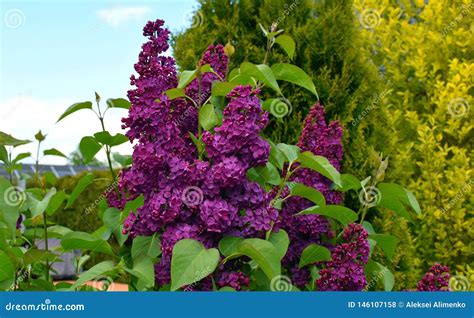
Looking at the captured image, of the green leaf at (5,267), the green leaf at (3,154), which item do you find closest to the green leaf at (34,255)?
the green leaf at (5,267)

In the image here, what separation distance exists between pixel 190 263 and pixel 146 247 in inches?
13.2

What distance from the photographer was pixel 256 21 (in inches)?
177

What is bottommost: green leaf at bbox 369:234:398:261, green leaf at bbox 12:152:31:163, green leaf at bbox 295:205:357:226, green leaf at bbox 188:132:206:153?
green leaf at bbox 369:234:398:261

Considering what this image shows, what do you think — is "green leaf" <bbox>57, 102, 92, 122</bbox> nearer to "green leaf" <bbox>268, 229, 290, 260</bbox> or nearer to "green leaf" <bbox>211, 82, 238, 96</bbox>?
"green leaf" <bbox>211, 82, 238, 96</bbox>

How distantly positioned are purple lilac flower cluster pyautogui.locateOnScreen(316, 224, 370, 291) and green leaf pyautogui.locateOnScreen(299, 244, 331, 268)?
0.09 m

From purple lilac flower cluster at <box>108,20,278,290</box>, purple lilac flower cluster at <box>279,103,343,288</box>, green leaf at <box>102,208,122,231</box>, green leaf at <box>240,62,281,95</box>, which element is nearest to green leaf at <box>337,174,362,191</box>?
purple lilac flower cluster at <box>279,103,343,288</box>

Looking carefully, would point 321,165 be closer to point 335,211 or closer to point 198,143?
point 335,211

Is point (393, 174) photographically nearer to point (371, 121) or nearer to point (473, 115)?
point (371, 121)

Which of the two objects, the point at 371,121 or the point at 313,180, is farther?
the point at 371,121

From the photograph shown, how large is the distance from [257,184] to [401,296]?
2.10 ft

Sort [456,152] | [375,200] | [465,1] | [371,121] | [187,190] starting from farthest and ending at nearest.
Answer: [465,1] < [456,152] < [371,121] < [375,200] < [187,190]

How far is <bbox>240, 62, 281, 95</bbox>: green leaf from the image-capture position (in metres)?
2.28

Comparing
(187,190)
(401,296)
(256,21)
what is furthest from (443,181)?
(187,190)

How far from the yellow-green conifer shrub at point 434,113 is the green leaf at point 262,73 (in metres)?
3.34
